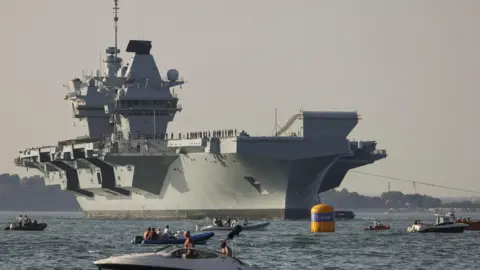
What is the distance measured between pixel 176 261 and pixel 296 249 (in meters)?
21.2

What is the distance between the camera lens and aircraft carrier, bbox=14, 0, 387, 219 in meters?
91.7

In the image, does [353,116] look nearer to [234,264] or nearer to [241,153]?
[241,153]

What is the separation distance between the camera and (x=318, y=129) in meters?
91.4

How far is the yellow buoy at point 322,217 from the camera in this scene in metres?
77.6

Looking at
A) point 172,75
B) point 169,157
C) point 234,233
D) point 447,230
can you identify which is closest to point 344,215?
point 172,75

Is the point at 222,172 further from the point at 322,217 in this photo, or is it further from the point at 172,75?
the point at 172,75

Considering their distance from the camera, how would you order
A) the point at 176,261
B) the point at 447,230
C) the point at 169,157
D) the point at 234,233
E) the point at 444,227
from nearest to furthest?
the point at 176,261 < the point at 234,233 < the point at 444,227 < the point at 447,230 < the point at 169,157

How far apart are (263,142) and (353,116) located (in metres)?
7.91

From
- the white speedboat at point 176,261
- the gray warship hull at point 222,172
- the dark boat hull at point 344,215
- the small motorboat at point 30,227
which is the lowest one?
the white speedboat at point 176,261

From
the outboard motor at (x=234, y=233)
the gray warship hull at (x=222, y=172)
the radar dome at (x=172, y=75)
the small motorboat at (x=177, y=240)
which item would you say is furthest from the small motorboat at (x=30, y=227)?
the outboard motor at (x=234, y=233)

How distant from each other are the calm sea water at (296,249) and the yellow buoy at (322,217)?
118 centimetres

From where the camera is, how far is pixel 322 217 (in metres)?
78.4

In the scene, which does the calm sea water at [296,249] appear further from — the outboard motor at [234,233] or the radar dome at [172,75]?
the radar dome at [172,75]

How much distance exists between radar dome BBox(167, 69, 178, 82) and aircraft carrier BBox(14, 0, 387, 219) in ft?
0.34
